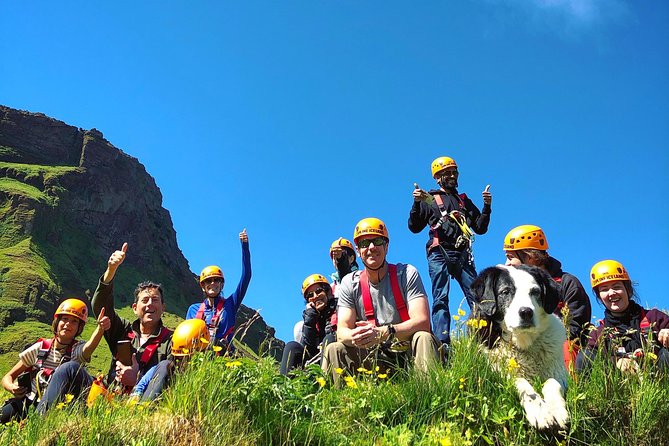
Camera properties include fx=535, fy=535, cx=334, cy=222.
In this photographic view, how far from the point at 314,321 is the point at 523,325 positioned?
5.02m

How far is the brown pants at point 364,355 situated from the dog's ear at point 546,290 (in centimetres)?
145

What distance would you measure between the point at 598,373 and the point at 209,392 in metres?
3.91

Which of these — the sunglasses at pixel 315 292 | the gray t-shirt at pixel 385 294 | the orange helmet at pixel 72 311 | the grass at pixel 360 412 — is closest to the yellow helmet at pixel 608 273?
the grass at pixel 360 412

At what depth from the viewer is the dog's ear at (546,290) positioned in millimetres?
5520

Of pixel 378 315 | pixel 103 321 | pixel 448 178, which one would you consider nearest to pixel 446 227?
pixel 448 178

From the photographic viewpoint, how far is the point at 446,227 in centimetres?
1051

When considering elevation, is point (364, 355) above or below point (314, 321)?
below

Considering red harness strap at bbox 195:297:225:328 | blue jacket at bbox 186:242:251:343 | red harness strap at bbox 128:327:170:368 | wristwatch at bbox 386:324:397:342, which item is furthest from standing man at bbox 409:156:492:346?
red harness strap at bbox 128:327:170:368

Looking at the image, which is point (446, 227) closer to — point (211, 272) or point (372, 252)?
point (372, 252)

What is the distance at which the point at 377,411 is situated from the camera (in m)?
5.25

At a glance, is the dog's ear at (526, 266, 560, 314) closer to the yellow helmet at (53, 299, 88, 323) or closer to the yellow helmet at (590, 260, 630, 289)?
the yellow helmet at (590, 260, 630, 289)

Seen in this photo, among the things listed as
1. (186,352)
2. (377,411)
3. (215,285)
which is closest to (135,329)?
(215,285)

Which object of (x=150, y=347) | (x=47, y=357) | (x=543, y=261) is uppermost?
(x=543, y=261)

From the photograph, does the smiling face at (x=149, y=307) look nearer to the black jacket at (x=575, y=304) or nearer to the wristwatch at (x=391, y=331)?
the wristwatch at (x=391, y=331)
